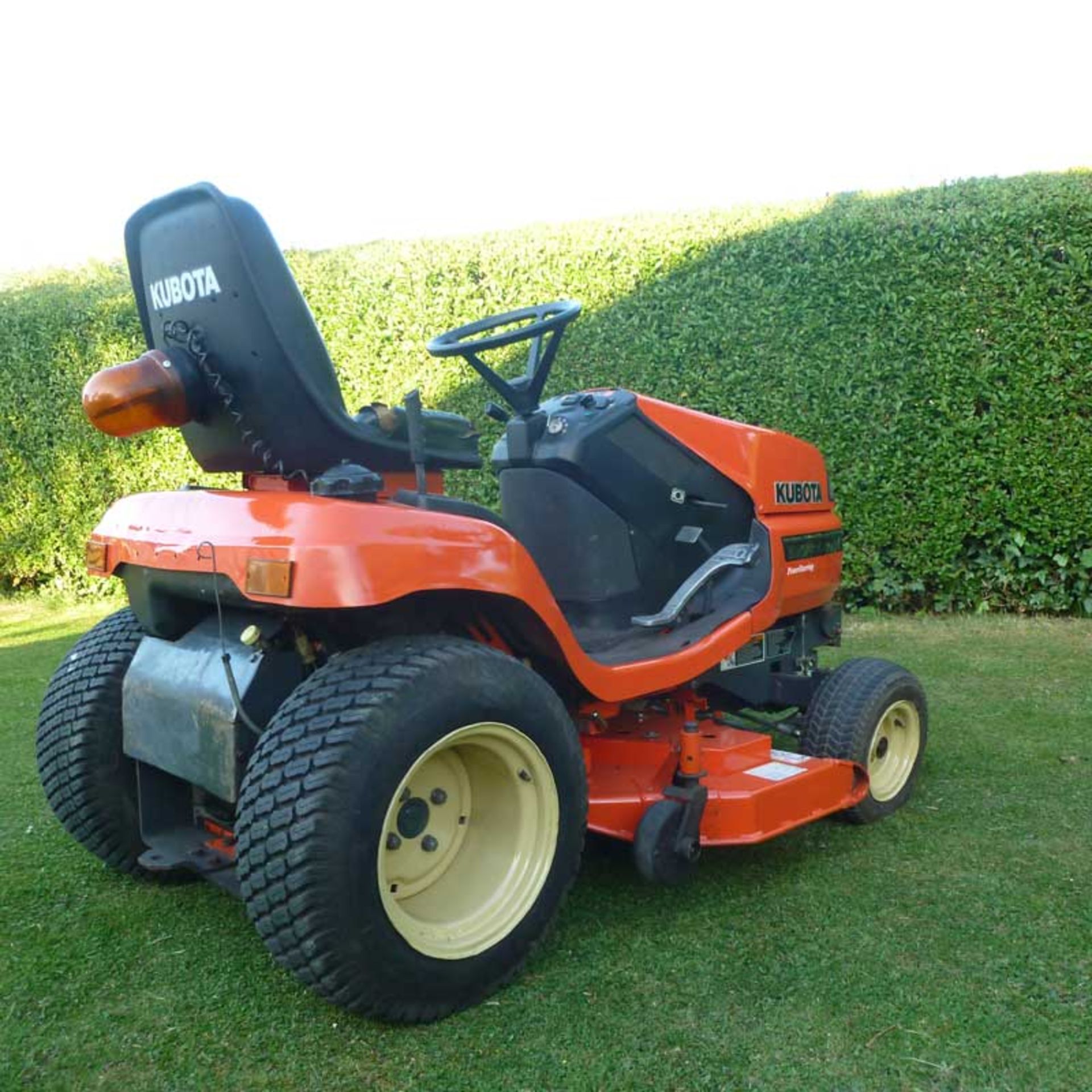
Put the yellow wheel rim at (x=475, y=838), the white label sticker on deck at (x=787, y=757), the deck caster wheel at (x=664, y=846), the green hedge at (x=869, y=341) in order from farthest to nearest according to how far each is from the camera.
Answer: the green hedge at (x=869, y=341)
the white label sticker on deck at (x=787, y=757)
the deck caster wheel at (x=664, y=846)
the yellow wheel rim at (x=475, y=838)

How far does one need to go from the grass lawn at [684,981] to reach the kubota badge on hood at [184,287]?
5.08 feet

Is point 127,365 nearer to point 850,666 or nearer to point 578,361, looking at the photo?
point 850,666

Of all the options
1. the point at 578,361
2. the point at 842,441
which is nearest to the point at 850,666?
the point at 842,441

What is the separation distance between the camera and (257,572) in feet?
6.79

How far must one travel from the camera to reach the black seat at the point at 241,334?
2.30 m

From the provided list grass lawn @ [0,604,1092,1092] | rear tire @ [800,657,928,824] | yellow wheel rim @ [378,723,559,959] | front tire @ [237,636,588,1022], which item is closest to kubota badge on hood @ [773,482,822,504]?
rear tire @ [800,657,928,824]

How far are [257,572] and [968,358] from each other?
5.11 m

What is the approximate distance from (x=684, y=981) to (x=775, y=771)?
78 centimetres

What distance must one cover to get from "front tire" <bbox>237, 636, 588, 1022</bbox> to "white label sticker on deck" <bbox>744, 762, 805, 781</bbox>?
2.29 feet

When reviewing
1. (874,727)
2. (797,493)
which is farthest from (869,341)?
(874,727)

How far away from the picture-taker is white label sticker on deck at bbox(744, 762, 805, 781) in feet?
9.41

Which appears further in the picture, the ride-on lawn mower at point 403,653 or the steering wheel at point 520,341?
the steering wheel at point 520,341

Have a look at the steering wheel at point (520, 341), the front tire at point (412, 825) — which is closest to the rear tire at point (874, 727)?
the front tire at point (412, 825)

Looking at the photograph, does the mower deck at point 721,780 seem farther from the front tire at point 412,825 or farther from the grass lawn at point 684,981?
the front tire at point 412,825
